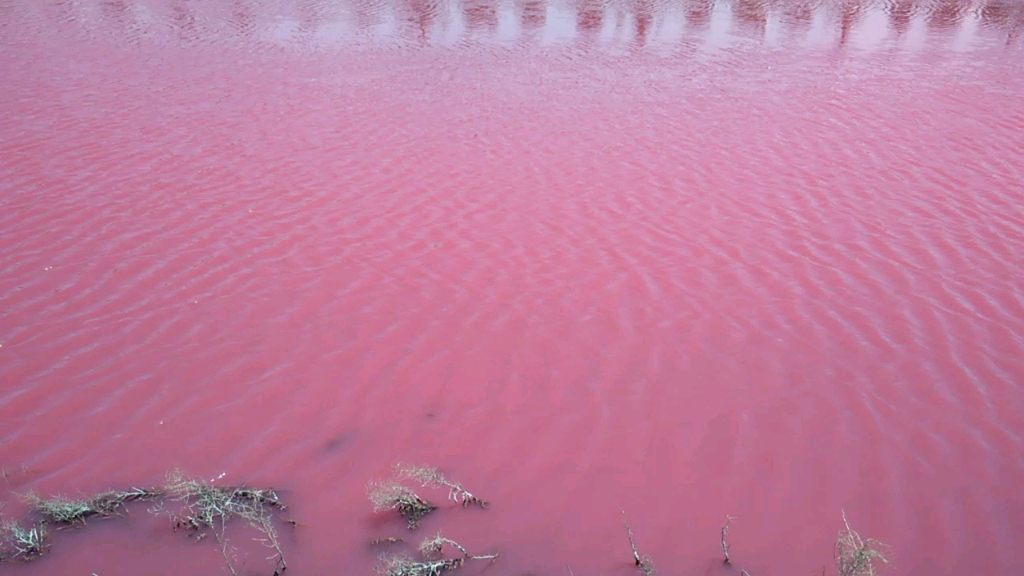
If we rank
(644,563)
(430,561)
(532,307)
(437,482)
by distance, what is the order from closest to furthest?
(430,561) → (644,563) → (437,482) → (532,307)

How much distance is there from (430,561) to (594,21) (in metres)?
15.0

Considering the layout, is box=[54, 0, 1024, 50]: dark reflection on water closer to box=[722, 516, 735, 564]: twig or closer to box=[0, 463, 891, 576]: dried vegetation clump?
box=[0, 463, 891, 576]: dried vegetation clump

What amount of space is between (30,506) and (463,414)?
2636mm

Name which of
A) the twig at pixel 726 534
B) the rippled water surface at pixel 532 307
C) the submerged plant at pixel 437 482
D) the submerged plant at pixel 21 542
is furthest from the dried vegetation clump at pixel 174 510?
the twig at pixel 726 534

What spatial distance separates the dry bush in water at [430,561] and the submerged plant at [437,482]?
35 cm

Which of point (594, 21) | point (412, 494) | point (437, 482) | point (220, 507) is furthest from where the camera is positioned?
point (594, 21)

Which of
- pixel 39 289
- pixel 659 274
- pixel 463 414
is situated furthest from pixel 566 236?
pixel 39 289

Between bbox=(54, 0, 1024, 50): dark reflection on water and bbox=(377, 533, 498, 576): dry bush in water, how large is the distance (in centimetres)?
1251

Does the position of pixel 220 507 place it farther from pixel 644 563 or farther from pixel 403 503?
pixel 644 563

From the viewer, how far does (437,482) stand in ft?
15.0

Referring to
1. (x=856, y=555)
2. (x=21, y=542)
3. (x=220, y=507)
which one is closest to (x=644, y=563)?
(x=856, y=555)

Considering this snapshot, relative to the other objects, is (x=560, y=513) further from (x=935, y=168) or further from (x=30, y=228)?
(x=935, y=168)

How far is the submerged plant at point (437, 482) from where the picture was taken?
14.5 ft

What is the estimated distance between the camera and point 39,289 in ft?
21.4
